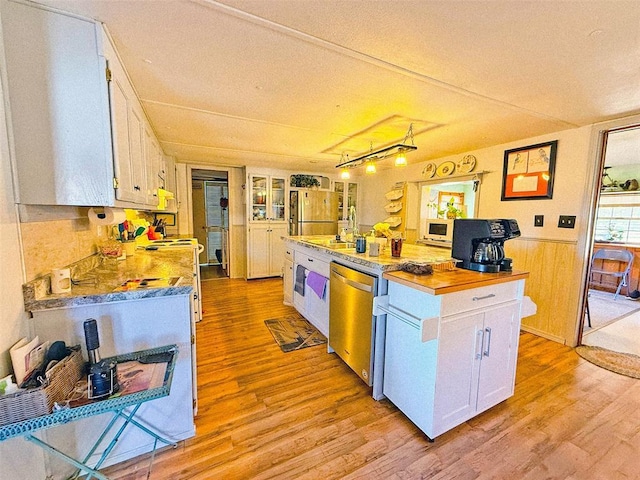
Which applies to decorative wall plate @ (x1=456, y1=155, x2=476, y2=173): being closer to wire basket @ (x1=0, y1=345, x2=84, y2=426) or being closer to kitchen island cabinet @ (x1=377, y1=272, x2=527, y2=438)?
kitchen island cabinet @ (x1=377, y1=272, x2=527, y2=438)

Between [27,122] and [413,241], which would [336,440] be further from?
[413,241]

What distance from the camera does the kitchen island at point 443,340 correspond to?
1.47 meters

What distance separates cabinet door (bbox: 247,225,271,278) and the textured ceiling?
2.47m

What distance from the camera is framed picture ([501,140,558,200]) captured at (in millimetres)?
2871

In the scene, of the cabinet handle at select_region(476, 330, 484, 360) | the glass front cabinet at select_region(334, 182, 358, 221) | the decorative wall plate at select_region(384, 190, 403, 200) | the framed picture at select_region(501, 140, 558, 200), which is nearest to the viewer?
the cabinet handle at select_region(476, 330, 484, 360)

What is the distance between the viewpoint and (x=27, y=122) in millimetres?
1135

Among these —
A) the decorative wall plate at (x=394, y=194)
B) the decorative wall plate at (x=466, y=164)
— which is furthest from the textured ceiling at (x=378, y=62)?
the decorative wall plate at (x=394, y=194)

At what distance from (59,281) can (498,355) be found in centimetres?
254

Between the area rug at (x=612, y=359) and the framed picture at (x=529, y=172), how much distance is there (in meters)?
1.60

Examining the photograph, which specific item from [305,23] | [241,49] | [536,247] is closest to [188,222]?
[241,49]

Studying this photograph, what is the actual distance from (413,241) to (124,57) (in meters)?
4.30

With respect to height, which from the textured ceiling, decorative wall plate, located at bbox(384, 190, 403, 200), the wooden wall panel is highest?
the textured ceiling

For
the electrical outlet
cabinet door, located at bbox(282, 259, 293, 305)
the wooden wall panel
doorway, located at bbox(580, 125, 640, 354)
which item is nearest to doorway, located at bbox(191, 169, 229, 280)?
cabinet door, located at bbox(282, 259, 293, 305)

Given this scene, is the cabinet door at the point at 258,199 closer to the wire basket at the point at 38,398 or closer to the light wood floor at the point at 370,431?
the light wood floor at the point at 370,431
